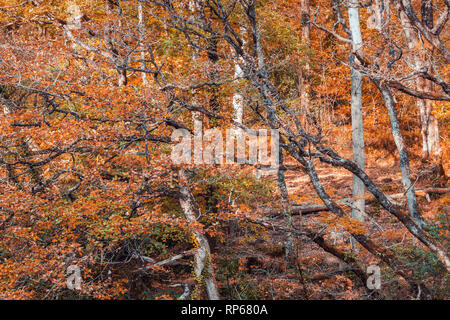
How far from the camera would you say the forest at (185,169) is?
7.70 metres

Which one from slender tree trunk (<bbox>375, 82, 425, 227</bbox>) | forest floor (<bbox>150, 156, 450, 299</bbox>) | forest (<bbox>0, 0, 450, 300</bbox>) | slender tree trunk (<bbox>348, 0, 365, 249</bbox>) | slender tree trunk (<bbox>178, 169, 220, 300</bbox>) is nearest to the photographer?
forest (<bbox>0, 0, 450, 300</bbox>)

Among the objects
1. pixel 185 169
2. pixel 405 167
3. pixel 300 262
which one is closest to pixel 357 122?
pixel 405 167

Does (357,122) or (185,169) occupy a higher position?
(357,122)

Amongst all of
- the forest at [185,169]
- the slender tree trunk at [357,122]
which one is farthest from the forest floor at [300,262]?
the slender tree trunk at [357,122]

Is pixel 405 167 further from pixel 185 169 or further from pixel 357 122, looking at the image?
pixel 185 169

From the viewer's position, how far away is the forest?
7.70m

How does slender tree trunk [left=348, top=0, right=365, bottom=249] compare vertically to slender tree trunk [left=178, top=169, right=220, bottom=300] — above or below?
above

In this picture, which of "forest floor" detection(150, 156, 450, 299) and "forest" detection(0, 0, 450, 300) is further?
"forest floor" detection(150, 156, 450, 299)

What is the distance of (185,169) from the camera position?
29.7ft

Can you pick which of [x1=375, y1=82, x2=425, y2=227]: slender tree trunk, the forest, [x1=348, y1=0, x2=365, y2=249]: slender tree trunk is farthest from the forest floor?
[x1=348, y1=0, x2=365, y2=249]: slender tree trunk

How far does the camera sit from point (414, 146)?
18047 millimetres

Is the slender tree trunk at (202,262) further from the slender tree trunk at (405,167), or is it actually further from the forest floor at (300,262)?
the slender tree trunk at (405,167)

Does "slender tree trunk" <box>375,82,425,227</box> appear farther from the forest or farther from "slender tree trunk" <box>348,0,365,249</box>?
"slender tree trunk" <box>348,0,365,249</box>
